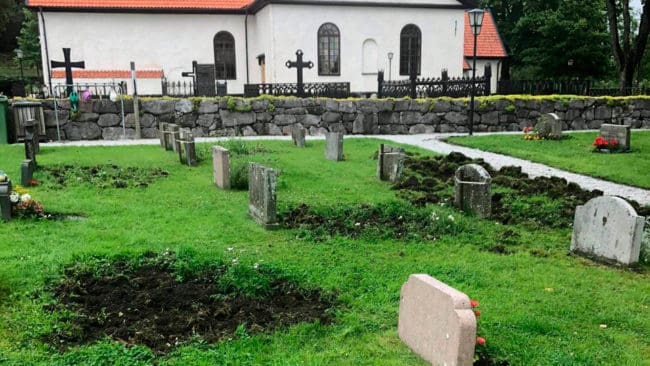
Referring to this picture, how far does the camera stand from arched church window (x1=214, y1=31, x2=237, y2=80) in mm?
30000

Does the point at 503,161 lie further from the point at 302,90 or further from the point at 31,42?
the point at 31,42

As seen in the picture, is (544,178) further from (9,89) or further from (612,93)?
(9,89)

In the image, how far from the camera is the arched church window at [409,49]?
2917 cm

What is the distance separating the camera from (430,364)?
369cm

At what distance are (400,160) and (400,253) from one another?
403 cm

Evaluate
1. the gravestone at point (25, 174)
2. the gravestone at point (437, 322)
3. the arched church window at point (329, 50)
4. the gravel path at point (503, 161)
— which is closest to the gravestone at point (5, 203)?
the gravestone at point (25, 174)

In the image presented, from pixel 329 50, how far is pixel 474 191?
2186cm

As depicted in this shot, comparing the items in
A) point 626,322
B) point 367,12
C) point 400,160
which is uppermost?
point 367,12

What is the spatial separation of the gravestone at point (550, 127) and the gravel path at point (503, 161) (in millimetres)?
2927

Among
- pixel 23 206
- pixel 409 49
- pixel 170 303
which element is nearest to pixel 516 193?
pixel 170 303

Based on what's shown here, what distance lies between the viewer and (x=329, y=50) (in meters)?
28.2

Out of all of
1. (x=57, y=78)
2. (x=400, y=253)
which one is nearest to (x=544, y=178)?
(x=400, y=253)

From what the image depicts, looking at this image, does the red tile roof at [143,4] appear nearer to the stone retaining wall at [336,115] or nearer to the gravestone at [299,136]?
the stone retaining wall at [336,115]

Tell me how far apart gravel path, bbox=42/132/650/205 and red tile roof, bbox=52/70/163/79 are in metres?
A: 12.0
